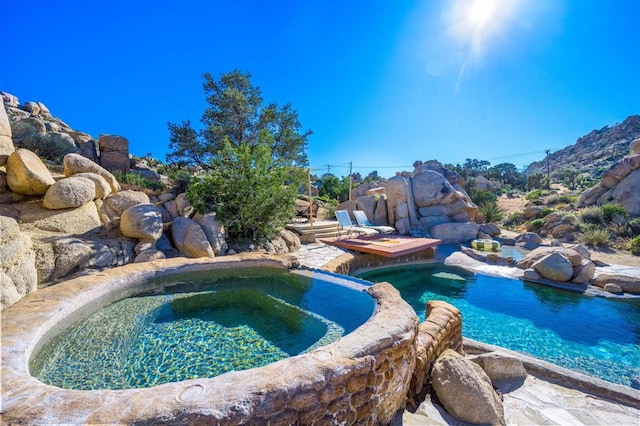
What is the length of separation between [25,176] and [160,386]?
277 inches

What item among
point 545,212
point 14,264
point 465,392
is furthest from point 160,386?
point 545,212

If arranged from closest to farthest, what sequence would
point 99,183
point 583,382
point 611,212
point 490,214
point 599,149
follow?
point 583,382 < point 99,183 < point 611,212 < point 490,214 < point 599,149

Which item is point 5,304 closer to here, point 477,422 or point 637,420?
point 477,422

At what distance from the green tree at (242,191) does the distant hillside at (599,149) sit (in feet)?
140

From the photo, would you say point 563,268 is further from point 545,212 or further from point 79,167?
point 79,167

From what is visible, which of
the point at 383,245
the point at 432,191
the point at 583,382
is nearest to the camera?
the point at 583,382

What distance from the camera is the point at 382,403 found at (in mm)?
2422

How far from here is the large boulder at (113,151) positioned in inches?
522

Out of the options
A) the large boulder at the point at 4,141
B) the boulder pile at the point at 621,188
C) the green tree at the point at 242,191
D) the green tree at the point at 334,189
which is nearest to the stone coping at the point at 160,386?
the green tree at the point at 242,191

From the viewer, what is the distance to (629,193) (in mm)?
14875

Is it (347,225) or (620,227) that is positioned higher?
(347,225)

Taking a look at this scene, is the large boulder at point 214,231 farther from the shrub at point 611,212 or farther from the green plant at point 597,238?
the shrub at point 611,212

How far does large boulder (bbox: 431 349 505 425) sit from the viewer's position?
267 cm

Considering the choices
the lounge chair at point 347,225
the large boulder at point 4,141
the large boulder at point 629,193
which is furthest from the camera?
the large boulder at point 629,193
